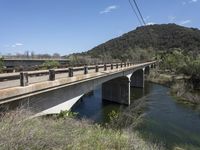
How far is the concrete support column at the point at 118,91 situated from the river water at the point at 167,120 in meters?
1.31

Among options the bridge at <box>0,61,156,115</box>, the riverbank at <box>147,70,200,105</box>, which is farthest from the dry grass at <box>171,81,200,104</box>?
the bridge at <box>0,61,156,115</box>

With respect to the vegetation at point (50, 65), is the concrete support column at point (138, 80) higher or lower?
lower

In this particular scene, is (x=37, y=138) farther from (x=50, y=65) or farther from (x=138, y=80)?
(x=138, y=80)

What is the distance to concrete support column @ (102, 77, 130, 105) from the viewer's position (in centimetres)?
4334

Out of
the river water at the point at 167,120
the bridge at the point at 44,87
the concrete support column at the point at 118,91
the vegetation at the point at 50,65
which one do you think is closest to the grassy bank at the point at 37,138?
the bridge at the point at 44,87

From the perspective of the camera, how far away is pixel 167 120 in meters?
29.4

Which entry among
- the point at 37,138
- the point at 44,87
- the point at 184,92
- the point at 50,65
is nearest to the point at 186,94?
the point at 184,92

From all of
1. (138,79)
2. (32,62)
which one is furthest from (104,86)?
(32,62)

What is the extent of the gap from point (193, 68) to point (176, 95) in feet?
50.3

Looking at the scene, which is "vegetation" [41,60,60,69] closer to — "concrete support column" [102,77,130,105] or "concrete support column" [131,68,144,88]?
"concrete support column" [102,77,130,105]

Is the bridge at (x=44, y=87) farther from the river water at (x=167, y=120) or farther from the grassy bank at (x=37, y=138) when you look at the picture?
the river water at (x=167, y=120)

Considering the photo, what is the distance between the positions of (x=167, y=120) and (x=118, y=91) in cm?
1558

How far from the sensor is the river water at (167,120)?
22422 mm

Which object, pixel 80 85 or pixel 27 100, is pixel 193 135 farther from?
pixel 27 100
